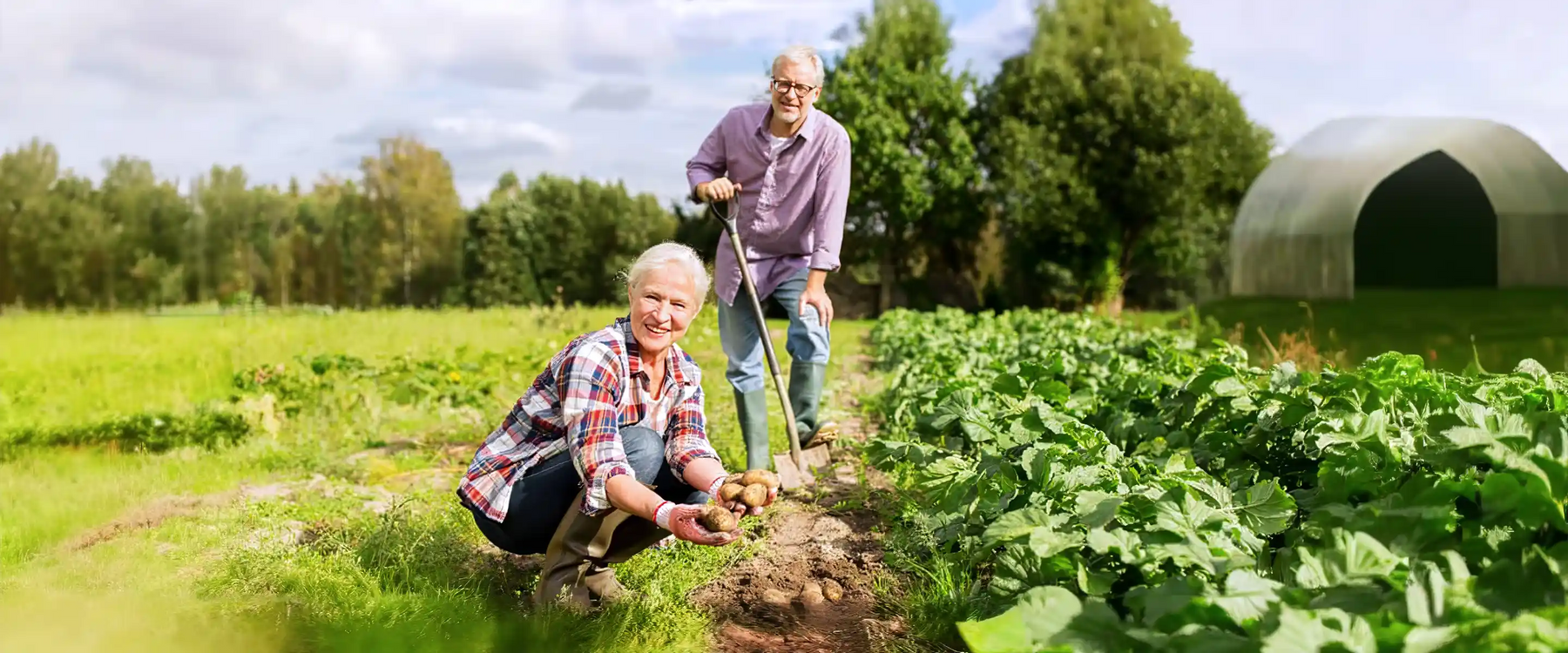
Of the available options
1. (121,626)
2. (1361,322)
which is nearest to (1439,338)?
(1361,322)

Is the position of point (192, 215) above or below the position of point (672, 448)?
above

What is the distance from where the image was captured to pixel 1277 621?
65.2 inches

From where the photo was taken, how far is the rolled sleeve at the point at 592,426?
8.73 feet

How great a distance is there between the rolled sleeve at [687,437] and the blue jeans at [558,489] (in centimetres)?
Answer: 3

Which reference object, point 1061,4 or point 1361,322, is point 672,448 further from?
point 1061,4

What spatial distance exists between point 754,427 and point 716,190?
1.00 meters

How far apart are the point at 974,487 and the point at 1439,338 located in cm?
888

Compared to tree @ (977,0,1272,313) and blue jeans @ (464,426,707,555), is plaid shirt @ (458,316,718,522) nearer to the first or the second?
blue jeans @ (464,426,707,555)

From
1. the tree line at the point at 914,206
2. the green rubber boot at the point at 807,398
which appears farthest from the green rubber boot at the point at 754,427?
the tree line at the point at 914,206

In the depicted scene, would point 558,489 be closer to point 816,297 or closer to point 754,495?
point 754,495

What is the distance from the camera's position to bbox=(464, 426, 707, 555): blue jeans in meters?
2.83

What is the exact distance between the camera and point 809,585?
322 cm

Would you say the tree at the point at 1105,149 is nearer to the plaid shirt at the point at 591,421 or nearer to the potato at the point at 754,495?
the plaid shirt at the point at 591,421

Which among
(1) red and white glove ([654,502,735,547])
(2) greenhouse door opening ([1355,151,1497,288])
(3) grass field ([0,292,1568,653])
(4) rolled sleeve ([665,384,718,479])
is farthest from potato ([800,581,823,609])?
(2) greenhouse door opening ([1355,151,1497,288])
